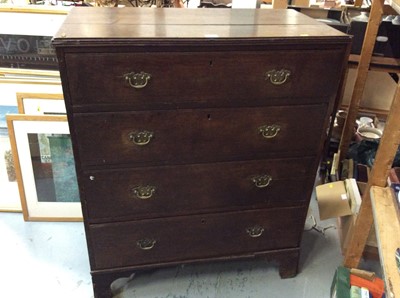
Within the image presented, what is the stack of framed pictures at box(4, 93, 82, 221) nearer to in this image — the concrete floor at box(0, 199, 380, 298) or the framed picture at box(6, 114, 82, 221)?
the framed picture at box(6, 114, 82, 221)

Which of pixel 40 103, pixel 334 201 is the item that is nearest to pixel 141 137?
pixel 40 103

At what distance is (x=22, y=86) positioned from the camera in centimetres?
166

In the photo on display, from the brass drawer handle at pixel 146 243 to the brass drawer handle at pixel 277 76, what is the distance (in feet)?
2.28

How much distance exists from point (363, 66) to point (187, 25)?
92 cm

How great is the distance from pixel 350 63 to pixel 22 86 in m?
1.54

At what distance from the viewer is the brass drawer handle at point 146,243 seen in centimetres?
132

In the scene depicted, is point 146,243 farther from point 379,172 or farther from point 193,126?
point 379,172

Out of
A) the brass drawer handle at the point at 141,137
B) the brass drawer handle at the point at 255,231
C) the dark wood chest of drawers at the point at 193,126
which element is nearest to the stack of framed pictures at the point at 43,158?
the dark wood chest of drawers at the point at 193,126

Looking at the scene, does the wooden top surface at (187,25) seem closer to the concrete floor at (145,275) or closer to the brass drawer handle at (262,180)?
the brass drawer handle at (262,180)

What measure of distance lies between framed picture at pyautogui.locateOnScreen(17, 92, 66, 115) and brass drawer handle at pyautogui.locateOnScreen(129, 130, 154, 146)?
2.17 ft

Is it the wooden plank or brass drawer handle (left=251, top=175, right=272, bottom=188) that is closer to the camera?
the wooden plank

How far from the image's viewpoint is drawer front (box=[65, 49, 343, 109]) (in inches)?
39.7

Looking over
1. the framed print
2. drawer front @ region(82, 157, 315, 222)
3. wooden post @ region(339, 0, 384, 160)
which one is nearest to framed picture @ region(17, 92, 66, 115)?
the framed print

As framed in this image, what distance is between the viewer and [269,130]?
3.92 feet
